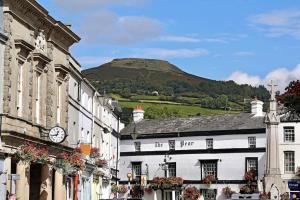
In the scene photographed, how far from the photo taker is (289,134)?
7944 centimetres

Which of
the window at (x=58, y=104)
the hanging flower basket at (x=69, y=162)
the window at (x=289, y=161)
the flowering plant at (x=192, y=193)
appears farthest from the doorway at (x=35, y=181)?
the flowering plant at (x=192, y=193)

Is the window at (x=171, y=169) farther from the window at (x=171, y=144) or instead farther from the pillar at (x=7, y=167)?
the pillar at (x=7, y=167)

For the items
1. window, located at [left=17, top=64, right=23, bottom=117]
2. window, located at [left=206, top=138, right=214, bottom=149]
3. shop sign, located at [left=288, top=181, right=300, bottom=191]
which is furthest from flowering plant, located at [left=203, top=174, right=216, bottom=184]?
window, located at [left=17, top=64, right=23, bottom=117]

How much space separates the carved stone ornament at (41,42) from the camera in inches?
1471

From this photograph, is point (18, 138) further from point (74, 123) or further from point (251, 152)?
point (251, 152)

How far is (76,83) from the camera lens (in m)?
50.2

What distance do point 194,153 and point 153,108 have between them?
43765 mm

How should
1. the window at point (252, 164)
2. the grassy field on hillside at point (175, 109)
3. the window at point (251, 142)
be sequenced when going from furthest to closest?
the grassy field on hillside at point (175, 109)
the window at point (251, 142)
the window at point (252, 164)

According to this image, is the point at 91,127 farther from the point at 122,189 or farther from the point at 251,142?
the point at 251,142

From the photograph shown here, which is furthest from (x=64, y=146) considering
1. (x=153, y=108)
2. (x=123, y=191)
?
(x=153, y=108)

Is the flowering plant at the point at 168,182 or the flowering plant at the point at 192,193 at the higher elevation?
the flowering plant at the point at 168,182

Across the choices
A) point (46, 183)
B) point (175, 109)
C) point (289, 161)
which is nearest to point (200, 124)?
point (289, 161)

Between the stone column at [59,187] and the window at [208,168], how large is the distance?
143 feet

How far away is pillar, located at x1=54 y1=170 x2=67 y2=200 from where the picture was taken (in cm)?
4053
